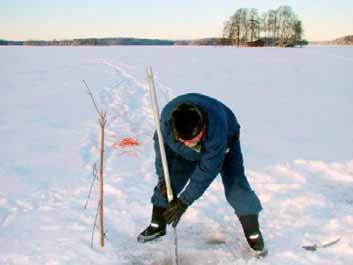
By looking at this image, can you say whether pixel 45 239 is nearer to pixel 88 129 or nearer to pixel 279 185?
pixel 279 185

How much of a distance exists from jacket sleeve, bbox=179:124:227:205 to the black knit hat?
0.22m

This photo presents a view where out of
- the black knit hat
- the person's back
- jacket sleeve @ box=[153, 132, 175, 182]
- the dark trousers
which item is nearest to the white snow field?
the person's back

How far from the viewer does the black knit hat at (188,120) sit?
2721 mm

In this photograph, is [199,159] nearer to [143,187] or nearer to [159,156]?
[159,156]

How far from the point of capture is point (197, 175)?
3105mm

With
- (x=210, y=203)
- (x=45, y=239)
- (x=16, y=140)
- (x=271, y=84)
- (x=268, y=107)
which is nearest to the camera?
(x=45, y=239)

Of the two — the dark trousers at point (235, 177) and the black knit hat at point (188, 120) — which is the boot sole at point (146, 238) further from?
the black knit hat at point (188, 120)

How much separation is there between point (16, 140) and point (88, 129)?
1266 mm

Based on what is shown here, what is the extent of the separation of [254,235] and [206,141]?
99 cm

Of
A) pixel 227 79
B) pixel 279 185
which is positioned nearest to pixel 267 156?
pixel 279 185

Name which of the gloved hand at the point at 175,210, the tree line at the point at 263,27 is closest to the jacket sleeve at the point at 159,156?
the gloved hand at the point at 175,210

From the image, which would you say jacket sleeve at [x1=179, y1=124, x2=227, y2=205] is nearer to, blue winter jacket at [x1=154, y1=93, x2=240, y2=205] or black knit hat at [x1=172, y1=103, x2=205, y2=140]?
blue winter jacket at [x1=154, y1=93, x2=240, y2=205]

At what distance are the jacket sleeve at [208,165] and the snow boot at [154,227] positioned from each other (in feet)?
2.12

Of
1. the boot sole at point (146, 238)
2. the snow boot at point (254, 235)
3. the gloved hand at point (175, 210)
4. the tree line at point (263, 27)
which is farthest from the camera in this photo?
the tree line at point (263, 27)
